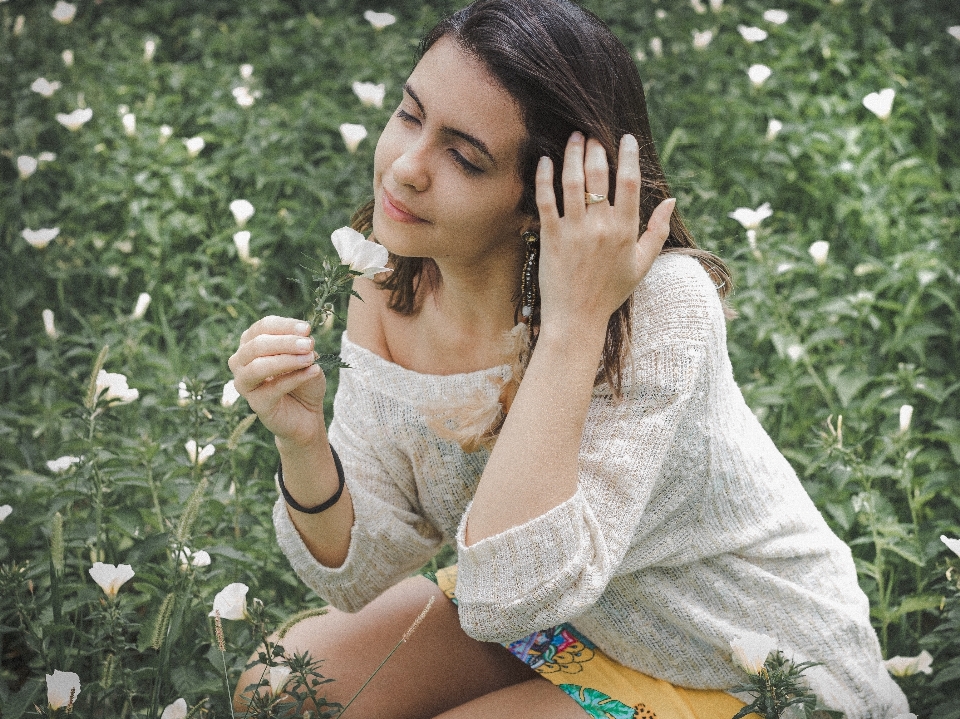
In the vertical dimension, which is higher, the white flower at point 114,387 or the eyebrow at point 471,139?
the eyebrow at point 471,139

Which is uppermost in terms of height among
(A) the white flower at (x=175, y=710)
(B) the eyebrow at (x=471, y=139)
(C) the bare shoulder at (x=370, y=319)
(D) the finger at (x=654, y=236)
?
(B) the eyebrow at (x=471, y=139)

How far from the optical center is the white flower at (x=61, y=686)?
1617 mm

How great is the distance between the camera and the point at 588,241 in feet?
5.00

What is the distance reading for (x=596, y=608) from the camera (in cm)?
187

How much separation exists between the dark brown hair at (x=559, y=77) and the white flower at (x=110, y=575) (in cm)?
90

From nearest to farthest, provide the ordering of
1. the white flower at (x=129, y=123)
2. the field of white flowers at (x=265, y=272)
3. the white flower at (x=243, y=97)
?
the field of white flowers at (x=265, y=272)
the white flower at (x=129, y=123)
the white flower at (x=243, y=97)

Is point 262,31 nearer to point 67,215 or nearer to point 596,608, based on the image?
point 67,215

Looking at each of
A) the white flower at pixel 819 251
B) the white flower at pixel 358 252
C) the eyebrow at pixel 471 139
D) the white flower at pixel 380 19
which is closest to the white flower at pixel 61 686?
the white flower at pixel 358 252

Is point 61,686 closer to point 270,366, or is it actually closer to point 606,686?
point 270,366

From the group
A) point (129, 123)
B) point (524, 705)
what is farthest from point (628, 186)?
point (129, 123)

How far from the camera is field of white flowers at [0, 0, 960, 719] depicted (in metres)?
2.06

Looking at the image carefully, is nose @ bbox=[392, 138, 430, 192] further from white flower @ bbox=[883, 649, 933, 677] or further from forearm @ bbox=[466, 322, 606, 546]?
white flower @ bbox=[883, 649, 933, 677]

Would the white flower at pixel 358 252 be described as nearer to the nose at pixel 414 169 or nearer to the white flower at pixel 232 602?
the nose at pixel 414 169

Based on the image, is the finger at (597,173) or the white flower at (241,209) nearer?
the finger at (597,173)
